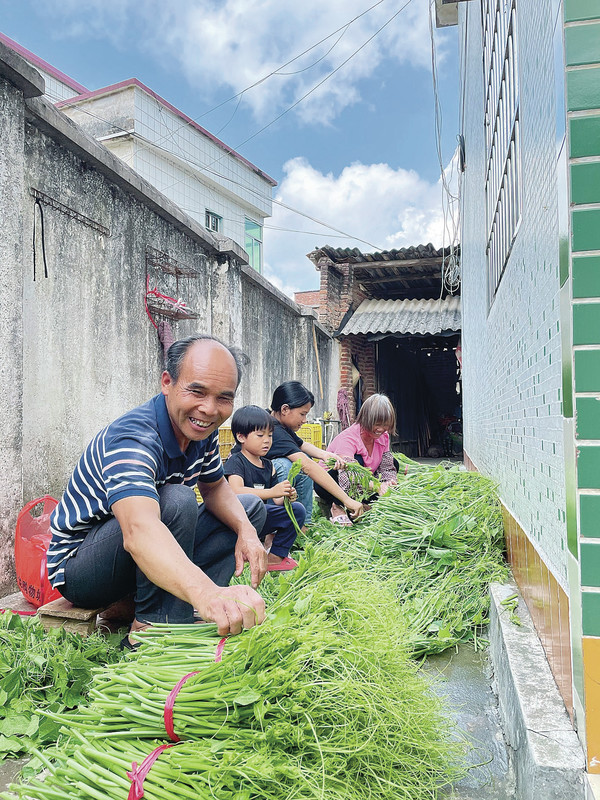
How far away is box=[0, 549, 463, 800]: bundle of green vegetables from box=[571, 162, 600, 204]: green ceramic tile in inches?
45.4

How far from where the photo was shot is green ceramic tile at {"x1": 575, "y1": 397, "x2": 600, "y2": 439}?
1271 mm

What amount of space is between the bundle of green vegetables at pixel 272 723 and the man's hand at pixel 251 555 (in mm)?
704

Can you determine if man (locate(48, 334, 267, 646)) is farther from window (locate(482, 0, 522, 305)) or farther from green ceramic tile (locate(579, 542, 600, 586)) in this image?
window (locate(482, 0, 522, 305))

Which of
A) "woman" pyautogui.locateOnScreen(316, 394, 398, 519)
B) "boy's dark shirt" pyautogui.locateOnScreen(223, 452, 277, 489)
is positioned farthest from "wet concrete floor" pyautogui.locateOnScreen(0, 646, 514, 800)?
"woman" pyautogui.locateOnScreen(316, 394, 398, 519)

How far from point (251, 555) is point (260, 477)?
1.51 metres

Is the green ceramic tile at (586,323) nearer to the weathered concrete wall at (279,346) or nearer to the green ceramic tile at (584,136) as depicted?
the green ceramic tile at (584,136)

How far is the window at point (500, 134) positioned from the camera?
267 centimetres

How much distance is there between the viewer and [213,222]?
16422 mm

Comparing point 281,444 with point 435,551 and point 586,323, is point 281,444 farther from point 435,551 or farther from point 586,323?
point 586,323

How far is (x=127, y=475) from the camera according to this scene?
186 cm

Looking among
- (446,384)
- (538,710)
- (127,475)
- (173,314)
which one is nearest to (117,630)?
(127,475)

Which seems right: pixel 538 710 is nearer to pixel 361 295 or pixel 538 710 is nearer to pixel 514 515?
pixel 514 515

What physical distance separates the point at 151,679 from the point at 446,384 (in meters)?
17.0

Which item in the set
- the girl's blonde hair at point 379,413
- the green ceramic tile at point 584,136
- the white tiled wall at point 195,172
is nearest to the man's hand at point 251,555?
the green ceramic tile at point 584,136
